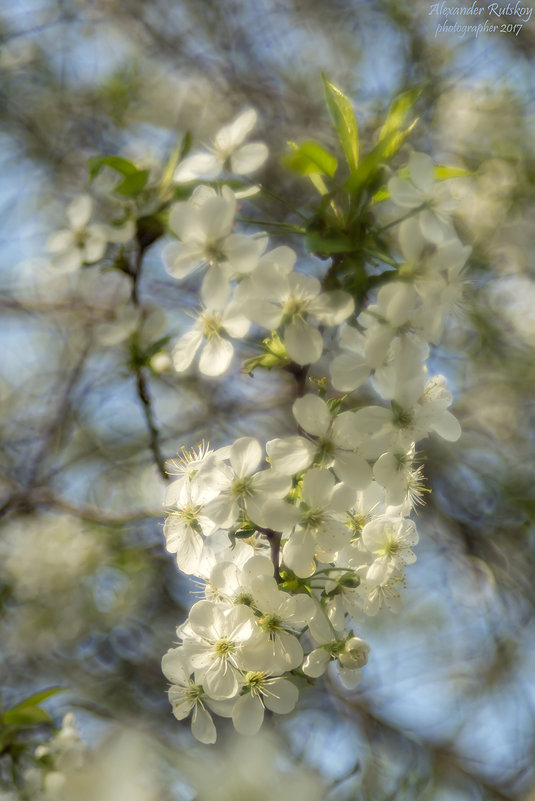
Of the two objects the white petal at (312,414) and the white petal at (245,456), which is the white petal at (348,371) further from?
the white petal at (245,456)

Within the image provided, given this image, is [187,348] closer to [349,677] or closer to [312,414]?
[312,414]

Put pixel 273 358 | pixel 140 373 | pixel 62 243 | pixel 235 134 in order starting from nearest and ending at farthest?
pixel 273 358, pixel 235 134, pixel 140 373, pixel 62 243

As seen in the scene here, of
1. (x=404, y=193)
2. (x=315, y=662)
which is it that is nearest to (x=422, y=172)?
(x=404, y=193)

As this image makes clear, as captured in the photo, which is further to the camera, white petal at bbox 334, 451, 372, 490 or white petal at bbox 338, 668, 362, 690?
white petal at bbox 338, 668, 362, 690

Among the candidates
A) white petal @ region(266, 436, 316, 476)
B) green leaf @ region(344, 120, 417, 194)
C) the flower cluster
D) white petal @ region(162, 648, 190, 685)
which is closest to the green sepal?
the flower cluster

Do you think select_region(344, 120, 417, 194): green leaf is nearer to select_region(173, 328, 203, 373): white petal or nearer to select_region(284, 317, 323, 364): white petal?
select_region(284, 317, 323, 364): white petal

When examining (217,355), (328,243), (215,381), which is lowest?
(215,381)

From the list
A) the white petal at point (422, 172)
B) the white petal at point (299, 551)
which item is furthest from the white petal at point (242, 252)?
the white petal at point (299, 551)
